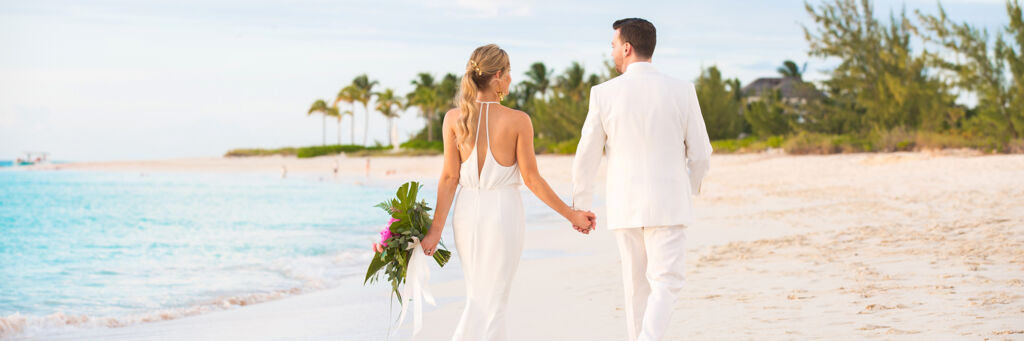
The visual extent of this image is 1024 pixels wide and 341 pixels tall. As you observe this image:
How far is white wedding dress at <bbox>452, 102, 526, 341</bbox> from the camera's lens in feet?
11.7

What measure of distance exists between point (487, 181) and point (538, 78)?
73.5m

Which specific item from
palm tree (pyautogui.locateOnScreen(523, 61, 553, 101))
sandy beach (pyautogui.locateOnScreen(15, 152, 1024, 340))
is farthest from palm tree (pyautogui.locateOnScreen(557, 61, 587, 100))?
sandy beach (pyautogui.locateOnScreen(15, 152, 1024, 340))

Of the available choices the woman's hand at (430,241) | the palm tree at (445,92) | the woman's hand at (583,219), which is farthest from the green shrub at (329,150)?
the woman's hand at (583,219)

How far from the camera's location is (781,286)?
6.11m

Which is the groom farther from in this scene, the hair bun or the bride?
the hair bun

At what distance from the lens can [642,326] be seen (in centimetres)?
364

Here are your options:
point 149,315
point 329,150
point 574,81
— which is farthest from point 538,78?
point 149,315

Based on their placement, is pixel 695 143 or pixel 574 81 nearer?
pixel 695 143

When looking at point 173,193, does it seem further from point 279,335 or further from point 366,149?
point 279,335

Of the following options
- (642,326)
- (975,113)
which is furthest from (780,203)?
(975,113)

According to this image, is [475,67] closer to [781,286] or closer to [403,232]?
[403,232]

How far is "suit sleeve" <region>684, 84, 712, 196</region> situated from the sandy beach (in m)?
1.36

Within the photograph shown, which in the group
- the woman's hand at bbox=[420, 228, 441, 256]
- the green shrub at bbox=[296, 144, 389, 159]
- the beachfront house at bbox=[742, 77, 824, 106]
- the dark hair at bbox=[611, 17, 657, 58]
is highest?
the beachfront house at bbox=[742, 77, 824, 106]

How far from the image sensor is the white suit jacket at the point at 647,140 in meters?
3.50
